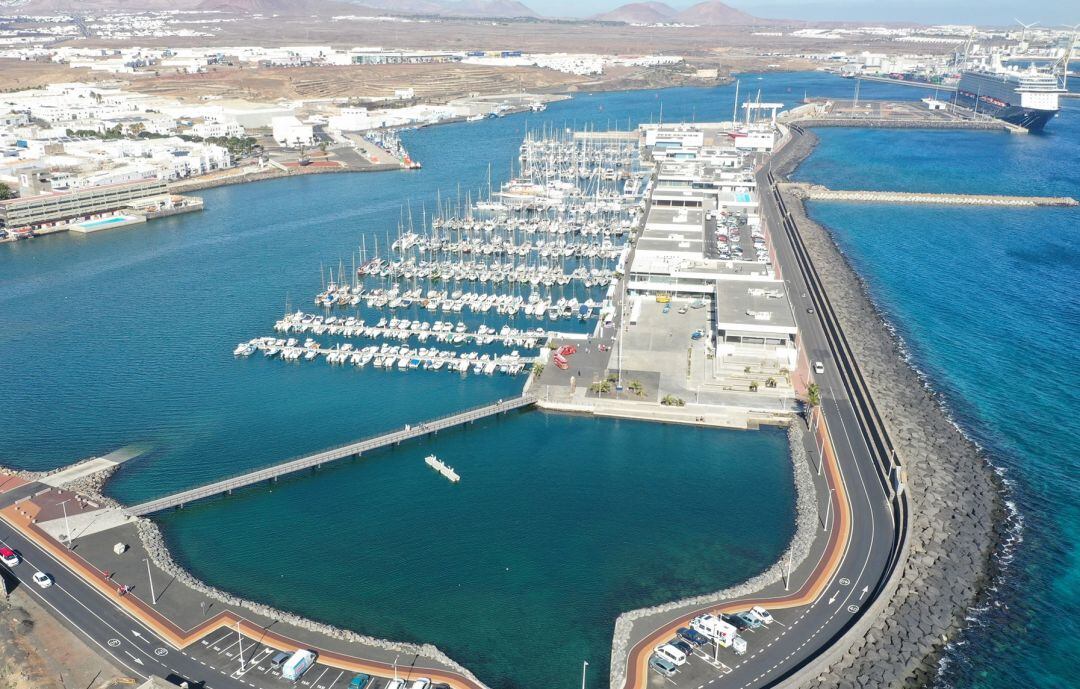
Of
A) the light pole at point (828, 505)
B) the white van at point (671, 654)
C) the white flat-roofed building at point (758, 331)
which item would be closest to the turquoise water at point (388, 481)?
the light pole at point (828, 505)

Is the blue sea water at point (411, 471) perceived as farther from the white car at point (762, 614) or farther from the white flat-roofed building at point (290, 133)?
the white flat-roofed building at point (290, 133)

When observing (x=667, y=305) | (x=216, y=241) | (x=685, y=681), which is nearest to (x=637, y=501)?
(x=685, y=681)

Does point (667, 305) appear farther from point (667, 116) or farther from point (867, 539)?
point (667, 116)

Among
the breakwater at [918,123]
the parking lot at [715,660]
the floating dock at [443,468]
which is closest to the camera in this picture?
the parking lot at [715,660]

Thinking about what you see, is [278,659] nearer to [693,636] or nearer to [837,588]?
[693,636]

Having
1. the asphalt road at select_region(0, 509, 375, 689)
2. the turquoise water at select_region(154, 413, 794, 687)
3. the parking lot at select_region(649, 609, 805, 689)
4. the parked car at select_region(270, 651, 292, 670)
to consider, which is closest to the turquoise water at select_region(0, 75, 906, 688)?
the turquoise water at select_region(154, 413, 794, 687)

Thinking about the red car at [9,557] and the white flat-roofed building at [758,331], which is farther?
the white flat-roofed building at [758,331]

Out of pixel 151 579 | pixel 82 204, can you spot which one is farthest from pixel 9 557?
pixel 82 204
